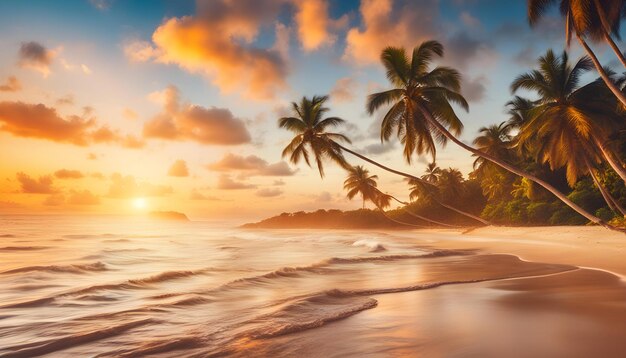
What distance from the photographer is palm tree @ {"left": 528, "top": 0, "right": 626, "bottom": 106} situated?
1176cm

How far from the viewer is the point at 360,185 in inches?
2046

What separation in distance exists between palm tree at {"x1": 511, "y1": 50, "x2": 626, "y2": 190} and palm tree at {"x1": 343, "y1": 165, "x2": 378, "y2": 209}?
32.5m

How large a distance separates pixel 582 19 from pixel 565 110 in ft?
17.9

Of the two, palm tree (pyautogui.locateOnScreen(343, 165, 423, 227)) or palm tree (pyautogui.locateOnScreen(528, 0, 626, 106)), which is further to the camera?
palm tree (pyautogui.locateOnScreen(343, 165, 423, 227))

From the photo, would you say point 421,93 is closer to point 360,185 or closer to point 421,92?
point 421,92

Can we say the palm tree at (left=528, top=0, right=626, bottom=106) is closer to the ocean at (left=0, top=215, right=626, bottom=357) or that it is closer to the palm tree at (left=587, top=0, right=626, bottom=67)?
the palm tree at (left=587, top=0, right=626, bottom=67)

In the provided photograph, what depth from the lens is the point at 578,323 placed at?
4.49 meters

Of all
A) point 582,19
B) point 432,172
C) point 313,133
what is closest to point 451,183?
point 432,172

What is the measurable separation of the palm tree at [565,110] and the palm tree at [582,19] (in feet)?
11.0

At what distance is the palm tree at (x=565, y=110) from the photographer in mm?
16500

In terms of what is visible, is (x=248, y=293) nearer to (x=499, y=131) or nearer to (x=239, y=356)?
(x=239, y=356)

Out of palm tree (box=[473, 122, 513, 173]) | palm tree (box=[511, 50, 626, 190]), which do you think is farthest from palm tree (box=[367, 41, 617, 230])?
palm tree (box=[473, 122, 513, 173])

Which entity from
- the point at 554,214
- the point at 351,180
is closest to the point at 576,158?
the point at 554,214

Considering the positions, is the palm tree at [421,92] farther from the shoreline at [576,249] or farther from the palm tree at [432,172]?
the palm tree at [432,172]
